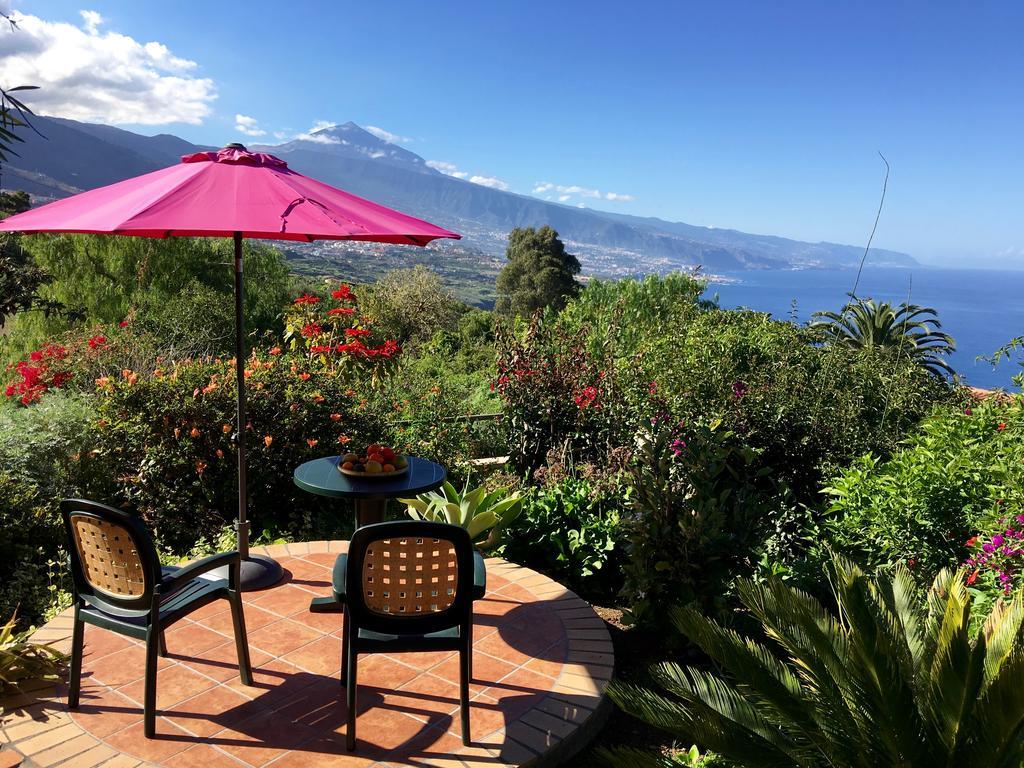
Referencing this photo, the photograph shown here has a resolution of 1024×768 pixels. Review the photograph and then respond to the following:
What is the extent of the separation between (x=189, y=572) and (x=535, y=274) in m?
36.0

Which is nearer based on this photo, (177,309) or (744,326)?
(744,326)

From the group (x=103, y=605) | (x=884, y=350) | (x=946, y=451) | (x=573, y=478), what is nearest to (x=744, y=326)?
(x=884, y=350)

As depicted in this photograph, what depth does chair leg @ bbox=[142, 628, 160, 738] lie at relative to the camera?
2.65 meters

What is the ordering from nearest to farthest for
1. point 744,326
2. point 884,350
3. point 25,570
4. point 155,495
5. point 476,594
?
point 476,594 < point 25,570 < point 155,495 < point 884,350 < point 744,326

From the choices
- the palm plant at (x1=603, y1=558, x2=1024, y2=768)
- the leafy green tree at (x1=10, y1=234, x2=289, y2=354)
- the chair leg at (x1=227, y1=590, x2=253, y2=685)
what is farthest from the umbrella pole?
the leafy green tree at (x1=10, y1=234, x2=289, y2=354)

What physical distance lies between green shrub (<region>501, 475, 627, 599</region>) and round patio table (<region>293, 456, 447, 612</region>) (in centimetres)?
106

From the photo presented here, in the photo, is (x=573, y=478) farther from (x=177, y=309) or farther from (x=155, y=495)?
(x=177, y=309)

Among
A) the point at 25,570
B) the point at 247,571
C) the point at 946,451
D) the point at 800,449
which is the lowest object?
the point at 25,570

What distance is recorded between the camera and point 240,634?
10.0 feet

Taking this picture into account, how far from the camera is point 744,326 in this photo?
318 inches

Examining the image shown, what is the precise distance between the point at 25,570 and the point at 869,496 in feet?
17.3

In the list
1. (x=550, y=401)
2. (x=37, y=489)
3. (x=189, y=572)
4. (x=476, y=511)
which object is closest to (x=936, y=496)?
(x=476, y=511)

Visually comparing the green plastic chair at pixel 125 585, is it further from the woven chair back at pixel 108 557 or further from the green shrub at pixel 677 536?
the green shrub at pixel 677 536

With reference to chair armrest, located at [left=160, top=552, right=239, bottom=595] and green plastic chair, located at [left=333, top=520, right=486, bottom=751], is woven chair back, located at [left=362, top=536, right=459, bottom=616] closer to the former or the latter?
green plastic chair, located at [left=333, top=520, right=486, bottom=751]
